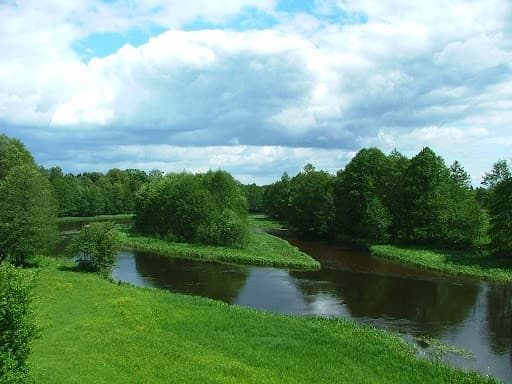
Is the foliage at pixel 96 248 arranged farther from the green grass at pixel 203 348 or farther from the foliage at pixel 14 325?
the foliage at pixel 14 325

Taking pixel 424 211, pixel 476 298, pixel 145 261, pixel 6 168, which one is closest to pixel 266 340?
pixel 476 298

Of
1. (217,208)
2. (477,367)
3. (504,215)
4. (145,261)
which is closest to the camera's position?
(477,367)

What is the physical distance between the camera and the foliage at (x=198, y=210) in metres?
73.7

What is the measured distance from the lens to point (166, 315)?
2978cm

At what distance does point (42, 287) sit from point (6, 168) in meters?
42.6

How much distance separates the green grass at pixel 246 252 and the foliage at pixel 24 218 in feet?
70.5

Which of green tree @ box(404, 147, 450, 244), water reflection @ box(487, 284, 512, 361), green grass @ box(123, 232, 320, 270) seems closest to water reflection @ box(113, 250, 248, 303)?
green grass @ box(123, 232, 320, 270)

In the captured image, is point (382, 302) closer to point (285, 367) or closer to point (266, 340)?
point (266, 340)

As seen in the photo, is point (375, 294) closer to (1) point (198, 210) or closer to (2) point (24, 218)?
(2) point (24, 218)

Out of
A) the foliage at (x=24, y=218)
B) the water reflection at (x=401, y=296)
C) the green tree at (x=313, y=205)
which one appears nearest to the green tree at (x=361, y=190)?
the green tree at (x=313, y=205)

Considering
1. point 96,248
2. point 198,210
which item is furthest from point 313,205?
point 96,248

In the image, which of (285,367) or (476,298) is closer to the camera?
(285,367)

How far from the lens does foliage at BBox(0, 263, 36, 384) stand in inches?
574

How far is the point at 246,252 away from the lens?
67.2 meters
